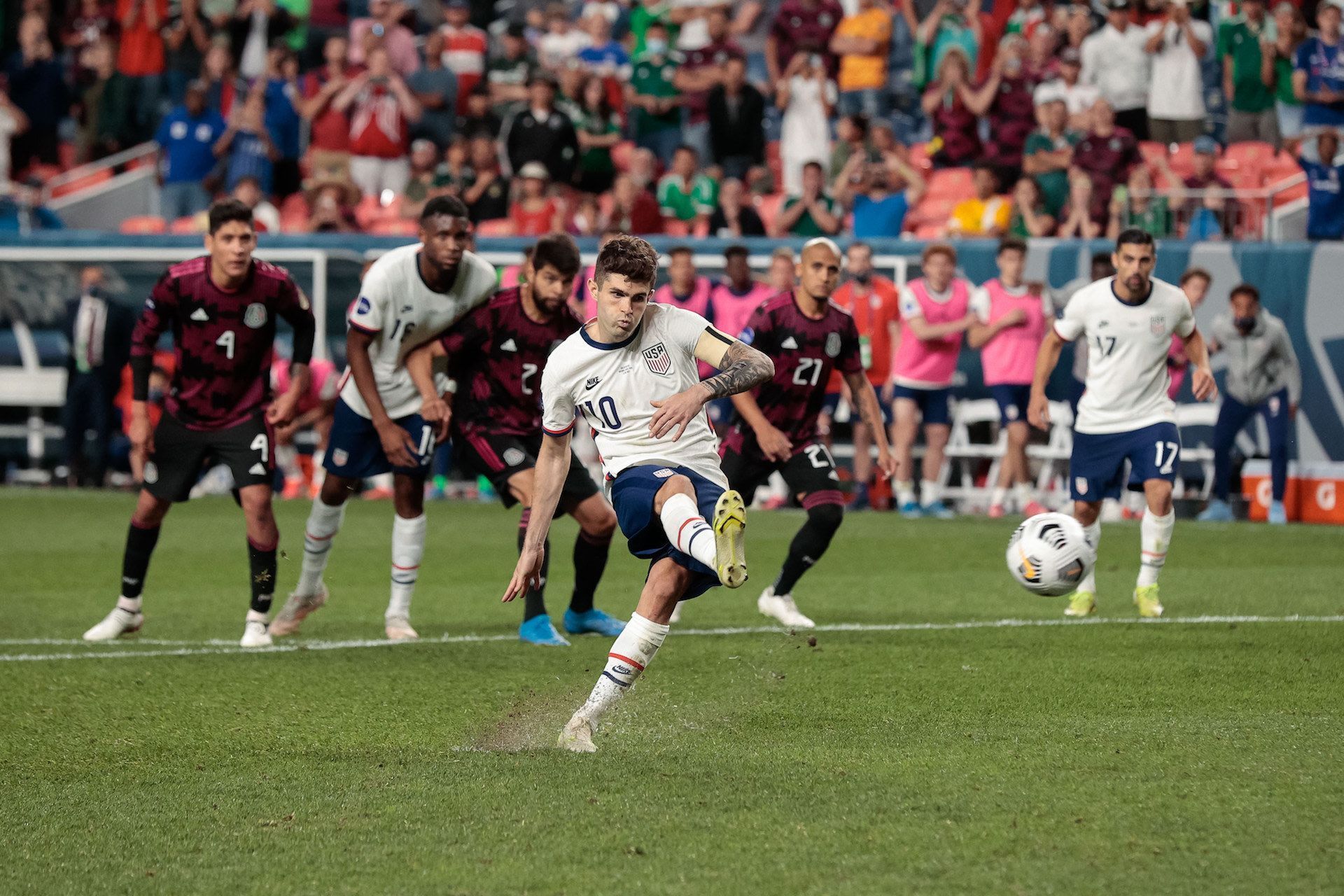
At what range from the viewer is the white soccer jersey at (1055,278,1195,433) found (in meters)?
10.2

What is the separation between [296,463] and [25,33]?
827cm

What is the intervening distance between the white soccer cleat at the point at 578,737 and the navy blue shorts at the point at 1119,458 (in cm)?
478

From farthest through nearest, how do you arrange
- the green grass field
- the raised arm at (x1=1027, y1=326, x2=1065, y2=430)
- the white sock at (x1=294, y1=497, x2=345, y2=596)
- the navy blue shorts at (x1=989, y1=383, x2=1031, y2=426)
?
1. the navy blue shorts at (x1=989, y1=383, x2=1031, y2=426)
2. the raised arm at (x1=1027, y1=326, x2=1065, y2=430)
3. the white sock at (x1=294, y1=497, x2=345, y2=596)
4. the green grass field

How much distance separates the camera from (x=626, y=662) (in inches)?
243

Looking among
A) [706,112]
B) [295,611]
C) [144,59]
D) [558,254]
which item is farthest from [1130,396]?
[144,59]

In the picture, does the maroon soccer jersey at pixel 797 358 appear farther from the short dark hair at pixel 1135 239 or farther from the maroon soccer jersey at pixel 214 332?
the maroon soccer jersey at pixel 214 332

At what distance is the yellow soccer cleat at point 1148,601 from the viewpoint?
9859mm

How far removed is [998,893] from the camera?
4.41 meters

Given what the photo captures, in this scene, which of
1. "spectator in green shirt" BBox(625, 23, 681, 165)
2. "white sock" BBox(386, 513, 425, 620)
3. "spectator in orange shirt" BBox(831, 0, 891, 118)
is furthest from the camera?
"spectator in green shirt" BBox(625, 23, 681, 165)

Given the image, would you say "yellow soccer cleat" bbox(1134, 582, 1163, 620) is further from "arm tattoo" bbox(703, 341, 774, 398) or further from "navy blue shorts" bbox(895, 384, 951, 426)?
"navy blue shorts" bbox(895, 384, 951, 426)

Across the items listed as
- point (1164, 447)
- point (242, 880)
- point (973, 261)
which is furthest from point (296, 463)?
point (242, 880)

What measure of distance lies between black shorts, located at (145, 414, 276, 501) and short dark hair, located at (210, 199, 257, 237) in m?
1.00

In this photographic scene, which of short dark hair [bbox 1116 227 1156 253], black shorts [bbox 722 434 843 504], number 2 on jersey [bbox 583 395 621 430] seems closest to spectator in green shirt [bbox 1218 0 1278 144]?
short dark hair [bbox 1116 227 1156 253]

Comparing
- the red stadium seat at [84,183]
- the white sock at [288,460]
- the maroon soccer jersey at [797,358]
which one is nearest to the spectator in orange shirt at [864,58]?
the white sock at [288,460]
